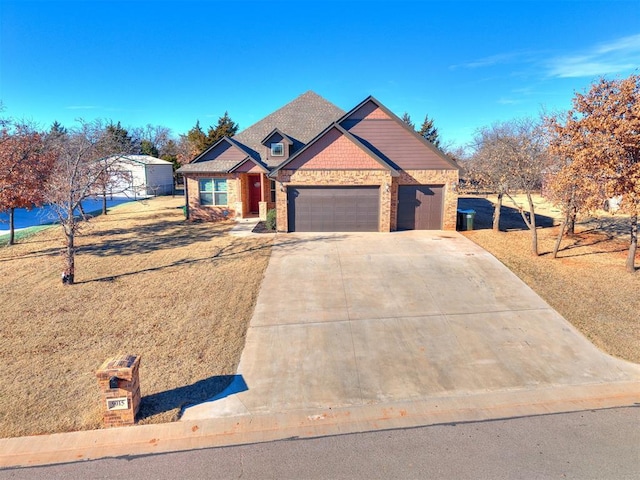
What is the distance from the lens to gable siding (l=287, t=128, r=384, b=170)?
1762 cm

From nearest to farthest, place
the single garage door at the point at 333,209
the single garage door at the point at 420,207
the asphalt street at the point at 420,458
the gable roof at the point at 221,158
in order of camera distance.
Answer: the asphalt street at the point at 420,458
the single garage door at the point at 333,209
the single garage door at the point at 420,207
the gable roof at the point at 221,158

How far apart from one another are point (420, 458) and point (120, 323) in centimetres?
752

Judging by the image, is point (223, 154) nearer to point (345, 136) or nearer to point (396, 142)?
point (345, 136)

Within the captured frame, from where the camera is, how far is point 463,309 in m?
9.75

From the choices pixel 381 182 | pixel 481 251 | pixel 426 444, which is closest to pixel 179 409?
pixel 426 444

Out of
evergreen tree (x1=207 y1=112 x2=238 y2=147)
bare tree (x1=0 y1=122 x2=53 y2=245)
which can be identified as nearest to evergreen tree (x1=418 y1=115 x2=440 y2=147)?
evergreen tree (x1=207 y1=112 x2=238 y2=147)

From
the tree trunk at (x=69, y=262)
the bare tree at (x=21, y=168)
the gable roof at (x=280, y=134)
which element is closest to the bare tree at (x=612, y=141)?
the gable roof at (x=280, y=134)

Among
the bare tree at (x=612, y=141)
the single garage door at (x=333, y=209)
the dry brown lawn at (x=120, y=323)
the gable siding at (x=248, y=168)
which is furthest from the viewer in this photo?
the gable siding at (x=248, y=168)

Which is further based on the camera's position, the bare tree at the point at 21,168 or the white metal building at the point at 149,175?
the white metal building at the point at 149,175

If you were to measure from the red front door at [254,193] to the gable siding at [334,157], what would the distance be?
6512 mm

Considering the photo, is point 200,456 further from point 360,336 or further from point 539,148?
point 539,148

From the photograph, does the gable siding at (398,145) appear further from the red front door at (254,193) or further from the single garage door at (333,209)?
the red front door at (254,193)

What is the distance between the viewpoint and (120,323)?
8.90m

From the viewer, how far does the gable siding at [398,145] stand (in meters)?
18.4
